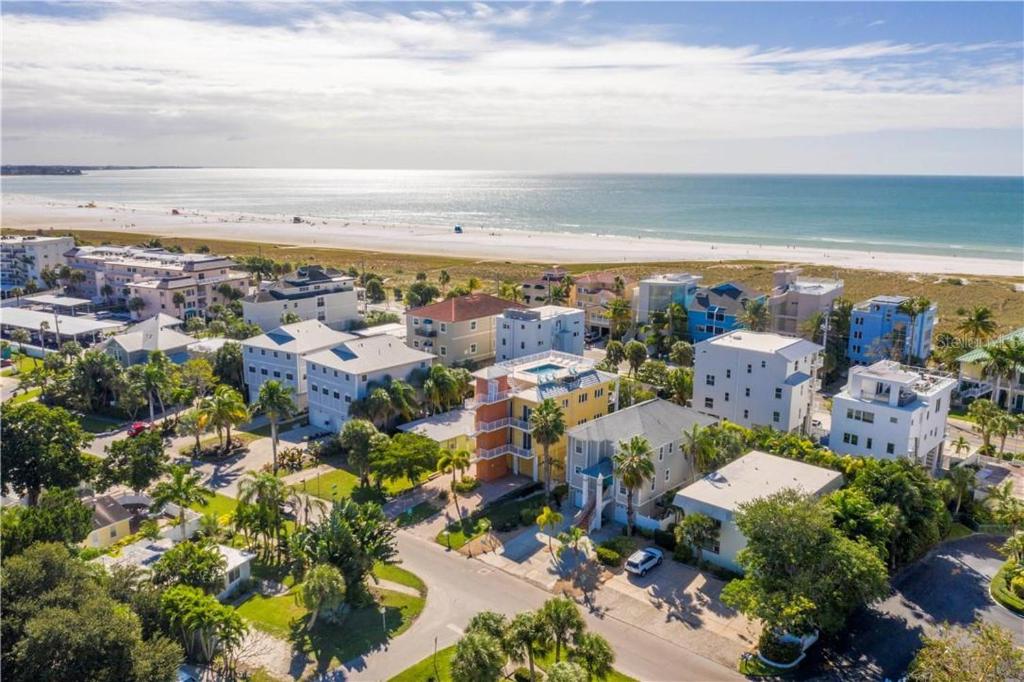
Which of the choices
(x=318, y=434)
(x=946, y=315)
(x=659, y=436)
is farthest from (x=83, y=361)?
(x=946, y=315)

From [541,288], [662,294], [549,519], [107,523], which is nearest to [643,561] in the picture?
[549,519]

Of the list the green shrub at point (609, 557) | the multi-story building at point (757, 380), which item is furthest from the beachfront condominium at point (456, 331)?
the green shrub at point (609, 557)

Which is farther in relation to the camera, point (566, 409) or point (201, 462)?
point (201, 462)

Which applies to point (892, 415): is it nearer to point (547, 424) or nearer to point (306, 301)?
point (547, 424)

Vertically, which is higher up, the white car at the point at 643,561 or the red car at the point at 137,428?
the red car at the point at 137,428

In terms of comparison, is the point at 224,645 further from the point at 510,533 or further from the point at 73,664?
the point at 510,533

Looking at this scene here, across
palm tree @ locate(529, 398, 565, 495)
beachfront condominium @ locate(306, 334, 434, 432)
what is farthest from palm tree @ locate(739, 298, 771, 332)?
palm tree @ locate(529, 398, 565, 495)

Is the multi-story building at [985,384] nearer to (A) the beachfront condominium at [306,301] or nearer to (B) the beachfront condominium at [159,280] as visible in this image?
(A) the beachfront condominium at [306,301]
